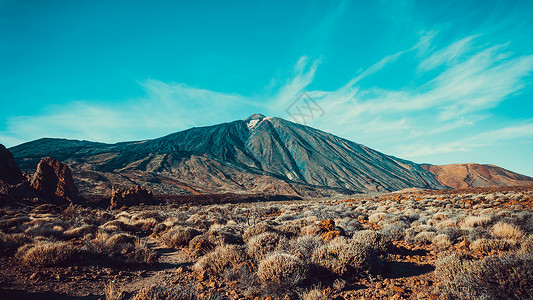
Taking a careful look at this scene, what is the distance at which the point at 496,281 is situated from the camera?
3.19 m

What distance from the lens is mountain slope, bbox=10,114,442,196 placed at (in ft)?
214

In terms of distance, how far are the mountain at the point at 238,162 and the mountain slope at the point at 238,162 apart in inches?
8.3

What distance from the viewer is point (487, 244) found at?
566 cm

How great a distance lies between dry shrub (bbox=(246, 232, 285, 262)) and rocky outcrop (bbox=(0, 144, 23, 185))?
31.7 meters

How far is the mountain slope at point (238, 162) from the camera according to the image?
214 feet

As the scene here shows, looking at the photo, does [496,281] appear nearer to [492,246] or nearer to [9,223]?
[492,246]

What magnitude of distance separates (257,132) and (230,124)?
2445 centimetres

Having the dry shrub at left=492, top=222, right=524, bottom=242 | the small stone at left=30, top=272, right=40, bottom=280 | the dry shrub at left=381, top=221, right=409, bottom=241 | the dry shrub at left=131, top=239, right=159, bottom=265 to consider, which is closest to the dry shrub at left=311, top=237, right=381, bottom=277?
the dry shrub at left=381, top=221, right=409, bottom=241

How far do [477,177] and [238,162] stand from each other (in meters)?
119

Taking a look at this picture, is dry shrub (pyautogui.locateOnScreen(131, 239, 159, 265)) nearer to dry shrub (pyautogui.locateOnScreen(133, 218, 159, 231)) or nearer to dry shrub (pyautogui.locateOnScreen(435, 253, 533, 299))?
dry shrub (pyautogui.locateOnScreen(435, 253, 533, 299))

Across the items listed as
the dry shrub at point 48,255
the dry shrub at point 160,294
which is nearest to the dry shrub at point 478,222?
the dry shrub at point 160,294

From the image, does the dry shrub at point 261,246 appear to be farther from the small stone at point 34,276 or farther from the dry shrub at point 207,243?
the small stone at point 34,276

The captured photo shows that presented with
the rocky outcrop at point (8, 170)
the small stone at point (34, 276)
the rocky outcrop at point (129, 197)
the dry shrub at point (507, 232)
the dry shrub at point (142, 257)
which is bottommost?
the rocky outcrop at point (129, 197)

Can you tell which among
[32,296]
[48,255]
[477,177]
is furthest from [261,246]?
[477,177]
